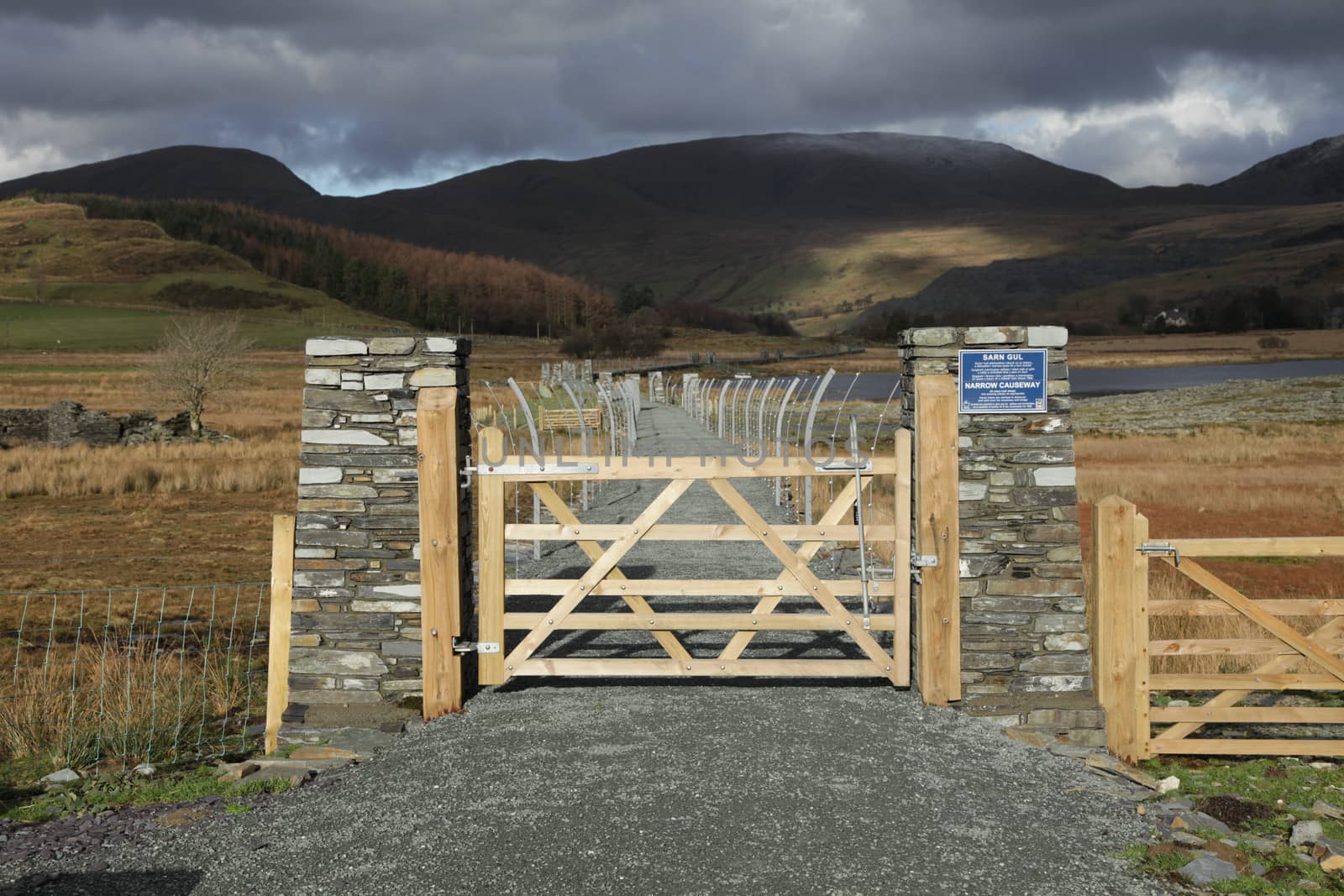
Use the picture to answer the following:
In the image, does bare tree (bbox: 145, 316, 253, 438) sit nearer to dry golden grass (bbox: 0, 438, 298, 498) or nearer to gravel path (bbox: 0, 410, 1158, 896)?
dry golden grass (bbox: 0, 438, 298, 498)

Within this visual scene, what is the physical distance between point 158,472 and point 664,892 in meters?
25.5

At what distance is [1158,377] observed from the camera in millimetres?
111812

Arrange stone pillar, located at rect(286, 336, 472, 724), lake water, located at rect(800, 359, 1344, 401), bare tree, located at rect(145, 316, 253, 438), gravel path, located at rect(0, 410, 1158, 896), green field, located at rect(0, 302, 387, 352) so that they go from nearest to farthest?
gravel path, located at rect(0, 410, 1158, 896)
stone pillar, located at rect(286, 336, 472, 724)
bare tree, located at rect(145, 316, 253, 438)
lake water, located at rect(800, 359, 1344, 401)
green field, located at rect(0, 302, 387, 352)

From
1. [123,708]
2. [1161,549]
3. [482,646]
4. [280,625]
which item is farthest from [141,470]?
[1161,549]

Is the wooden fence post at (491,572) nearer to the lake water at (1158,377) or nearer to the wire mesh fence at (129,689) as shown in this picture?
the wire mesh fence at (129,689)

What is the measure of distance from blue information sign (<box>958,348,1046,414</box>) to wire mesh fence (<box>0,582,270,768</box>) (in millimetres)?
5301

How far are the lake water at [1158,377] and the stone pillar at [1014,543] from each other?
70.9m

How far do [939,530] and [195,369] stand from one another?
1443 inches

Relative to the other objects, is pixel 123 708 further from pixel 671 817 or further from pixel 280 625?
pixel 671 817

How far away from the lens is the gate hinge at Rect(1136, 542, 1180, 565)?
7.14 m

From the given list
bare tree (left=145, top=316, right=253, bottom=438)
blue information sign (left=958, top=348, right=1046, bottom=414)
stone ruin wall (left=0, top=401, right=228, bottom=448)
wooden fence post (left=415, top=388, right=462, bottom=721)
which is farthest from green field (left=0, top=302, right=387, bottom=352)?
blue information sign (left=958, top=348, right=1046, bottom=414)

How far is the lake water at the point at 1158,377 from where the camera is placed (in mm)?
90938

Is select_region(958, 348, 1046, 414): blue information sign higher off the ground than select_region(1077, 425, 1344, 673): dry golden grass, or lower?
higher

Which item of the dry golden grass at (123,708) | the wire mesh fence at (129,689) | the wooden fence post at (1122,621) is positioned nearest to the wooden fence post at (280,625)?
the wire mesh fence at (129,689)
